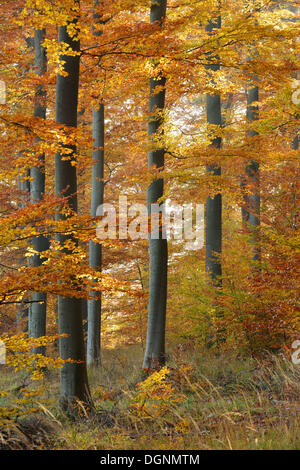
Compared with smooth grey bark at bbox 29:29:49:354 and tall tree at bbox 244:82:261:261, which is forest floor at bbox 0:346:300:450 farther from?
smooth grey bark at bbox 29:29:49:354

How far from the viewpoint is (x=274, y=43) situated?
912 cm

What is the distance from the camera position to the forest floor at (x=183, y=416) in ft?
14.5

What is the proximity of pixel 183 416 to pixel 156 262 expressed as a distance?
13.0 ft

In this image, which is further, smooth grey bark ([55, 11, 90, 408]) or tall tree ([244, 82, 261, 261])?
tall tree ([244, 82, 261, 261])

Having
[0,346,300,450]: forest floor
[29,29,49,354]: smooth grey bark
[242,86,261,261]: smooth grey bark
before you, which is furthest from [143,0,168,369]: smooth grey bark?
[29,29,49,354]: smooth grey bark

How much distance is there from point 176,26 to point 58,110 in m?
2.77

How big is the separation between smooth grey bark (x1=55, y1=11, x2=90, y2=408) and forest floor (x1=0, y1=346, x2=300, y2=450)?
1.44ft

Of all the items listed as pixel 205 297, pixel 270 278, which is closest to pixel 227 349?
pixel 205 297

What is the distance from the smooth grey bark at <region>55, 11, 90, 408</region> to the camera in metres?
6.94

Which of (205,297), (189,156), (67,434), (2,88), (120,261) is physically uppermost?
(2,88)

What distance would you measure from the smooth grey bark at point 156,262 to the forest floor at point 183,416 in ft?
1.85

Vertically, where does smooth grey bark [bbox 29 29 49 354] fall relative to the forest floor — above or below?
above

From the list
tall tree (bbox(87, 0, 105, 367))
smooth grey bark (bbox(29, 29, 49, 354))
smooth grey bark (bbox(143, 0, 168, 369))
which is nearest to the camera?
smooth grey bark (bbox(143, 0, 168, 369))

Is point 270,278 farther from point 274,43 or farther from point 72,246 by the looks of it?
point 274,43
